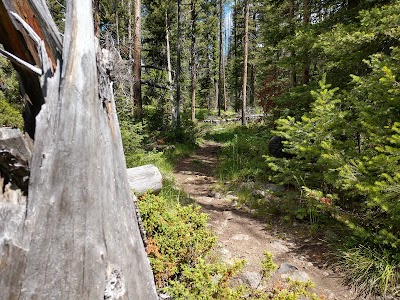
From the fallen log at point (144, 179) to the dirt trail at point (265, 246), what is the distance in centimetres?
144

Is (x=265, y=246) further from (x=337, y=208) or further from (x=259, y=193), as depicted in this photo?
(x=259, y=193)

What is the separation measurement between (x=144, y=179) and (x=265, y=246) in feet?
9.10

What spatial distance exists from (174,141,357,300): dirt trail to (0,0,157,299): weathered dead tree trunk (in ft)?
7.76

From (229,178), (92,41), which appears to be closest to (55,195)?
(92,41)

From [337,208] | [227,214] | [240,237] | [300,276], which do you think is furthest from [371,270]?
[227,214]

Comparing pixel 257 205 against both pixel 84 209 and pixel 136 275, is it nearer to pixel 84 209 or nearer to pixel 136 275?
pixel 136 275

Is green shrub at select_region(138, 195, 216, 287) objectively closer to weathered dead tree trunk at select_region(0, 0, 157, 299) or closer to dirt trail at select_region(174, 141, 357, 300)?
dirt trail at select_region(174, 141, 357, 300)

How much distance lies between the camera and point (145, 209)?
4.01m

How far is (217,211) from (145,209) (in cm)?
279

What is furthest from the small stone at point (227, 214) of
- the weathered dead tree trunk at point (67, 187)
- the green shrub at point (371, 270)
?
the weathered dead tree trunk at point (67, 187)

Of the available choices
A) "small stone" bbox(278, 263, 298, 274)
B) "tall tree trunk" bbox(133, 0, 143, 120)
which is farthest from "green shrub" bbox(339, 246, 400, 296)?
"tall tree trunk" bbox(133, 0, 143, 120)

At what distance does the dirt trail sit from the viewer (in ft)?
12.9

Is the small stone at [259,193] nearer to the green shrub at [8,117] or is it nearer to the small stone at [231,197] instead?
the small stone at [231,197]

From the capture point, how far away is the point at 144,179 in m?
5.52
